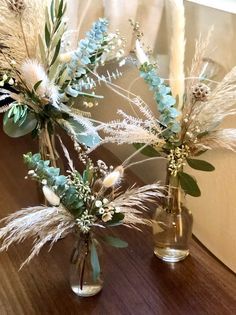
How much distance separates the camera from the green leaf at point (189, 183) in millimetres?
809

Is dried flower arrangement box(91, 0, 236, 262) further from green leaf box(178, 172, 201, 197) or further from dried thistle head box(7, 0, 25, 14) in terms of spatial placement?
dried thistle head box(7, 0, 25, 14)

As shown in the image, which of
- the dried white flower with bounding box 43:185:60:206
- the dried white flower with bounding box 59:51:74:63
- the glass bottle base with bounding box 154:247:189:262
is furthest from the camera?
the glass bottle base with bounding box 154:247:189:262

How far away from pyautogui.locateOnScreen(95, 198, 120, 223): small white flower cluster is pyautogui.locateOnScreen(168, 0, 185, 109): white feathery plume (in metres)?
0.22

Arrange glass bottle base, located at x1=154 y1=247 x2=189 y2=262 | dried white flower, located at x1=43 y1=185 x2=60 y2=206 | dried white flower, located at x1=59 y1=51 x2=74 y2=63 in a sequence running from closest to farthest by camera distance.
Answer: dried white flower, located at x1=43 y1=185 x2=60 y2=206 → dried white flower, located at x1=59 y1=51 x2=74 y2=63 → glass bottle base, located at x1=154 y1=247 x2=189 y2=262

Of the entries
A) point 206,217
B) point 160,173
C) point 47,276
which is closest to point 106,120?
point 160,173

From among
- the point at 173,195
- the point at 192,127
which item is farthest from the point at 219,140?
the point at 173,195

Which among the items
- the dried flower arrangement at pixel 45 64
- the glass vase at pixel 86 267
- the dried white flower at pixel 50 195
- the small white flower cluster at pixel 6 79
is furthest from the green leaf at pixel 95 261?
the small white flower cluster at pixel 6 79

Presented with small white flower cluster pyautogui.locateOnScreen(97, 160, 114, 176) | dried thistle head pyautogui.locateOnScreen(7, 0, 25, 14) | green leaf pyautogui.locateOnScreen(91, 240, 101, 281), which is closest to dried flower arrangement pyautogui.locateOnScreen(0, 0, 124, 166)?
dried thistle head pyautogui.locateOnScreen(7, 0, 25, 14)

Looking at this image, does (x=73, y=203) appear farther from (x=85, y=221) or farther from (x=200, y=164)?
(x=200, y=164)

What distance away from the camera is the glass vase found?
74cm

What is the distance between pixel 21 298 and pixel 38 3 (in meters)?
0.54

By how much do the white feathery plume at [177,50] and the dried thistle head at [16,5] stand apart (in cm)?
26

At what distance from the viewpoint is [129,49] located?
1013mm

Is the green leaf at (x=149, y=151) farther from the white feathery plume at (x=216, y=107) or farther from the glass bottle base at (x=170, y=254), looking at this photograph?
the glass bottle base at (x=170, y=254)
